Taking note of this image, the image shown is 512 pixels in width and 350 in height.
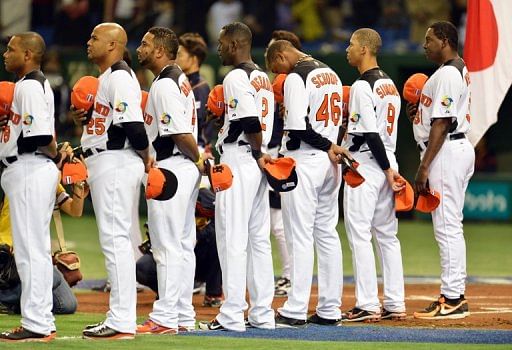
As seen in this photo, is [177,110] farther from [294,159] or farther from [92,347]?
[92,347]

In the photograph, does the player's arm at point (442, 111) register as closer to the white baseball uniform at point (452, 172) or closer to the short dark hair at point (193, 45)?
the white baseball uniform at point (452, 172)

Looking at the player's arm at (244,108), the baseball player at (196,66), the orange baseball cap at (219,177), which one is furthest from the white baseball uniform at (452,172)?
the baseball player at (196,66)

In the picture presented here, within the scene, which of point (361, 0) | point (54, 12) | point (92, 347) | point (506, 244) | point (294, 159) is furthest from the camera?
point (54, 12)

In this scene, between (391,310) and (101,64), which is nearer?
(101,64)

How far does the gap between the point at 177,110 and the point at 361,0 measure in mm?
14027

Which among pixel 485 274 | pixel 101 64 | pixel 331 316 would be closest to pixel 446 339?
pixel 331 316

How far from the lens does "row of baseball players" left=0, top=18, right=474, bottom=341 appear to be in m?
8.24

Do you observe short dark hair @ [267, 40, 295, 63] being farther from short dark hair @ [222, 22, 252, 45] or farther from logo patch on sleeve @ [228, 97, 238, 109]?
logo patch on sleeve @ [228, 97, 238, 109]

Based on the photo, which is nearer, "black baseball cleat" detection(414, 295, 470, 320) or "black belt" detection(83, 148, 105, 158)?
"black belt" detection(83, 148, 105, 158)

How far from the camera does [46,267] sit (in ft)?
27.1

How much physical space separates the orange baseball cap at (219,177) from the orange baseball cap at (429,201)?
6.97 feet

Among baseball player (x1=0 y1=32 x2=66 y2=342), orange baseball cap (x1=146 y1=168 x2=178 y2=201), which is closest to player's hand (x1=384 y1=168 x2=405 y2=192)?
orange baseball cap (x1=146 y1=168 x2=178 y2=201)

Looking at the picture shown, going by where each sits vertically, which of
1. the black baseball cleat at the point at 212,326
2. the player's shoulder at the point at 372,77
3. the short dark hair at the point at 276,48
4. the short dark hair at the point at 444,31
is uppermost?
the short dark hair at the point at 444,31

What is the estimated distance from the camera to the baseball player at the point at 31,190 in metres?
8.16
